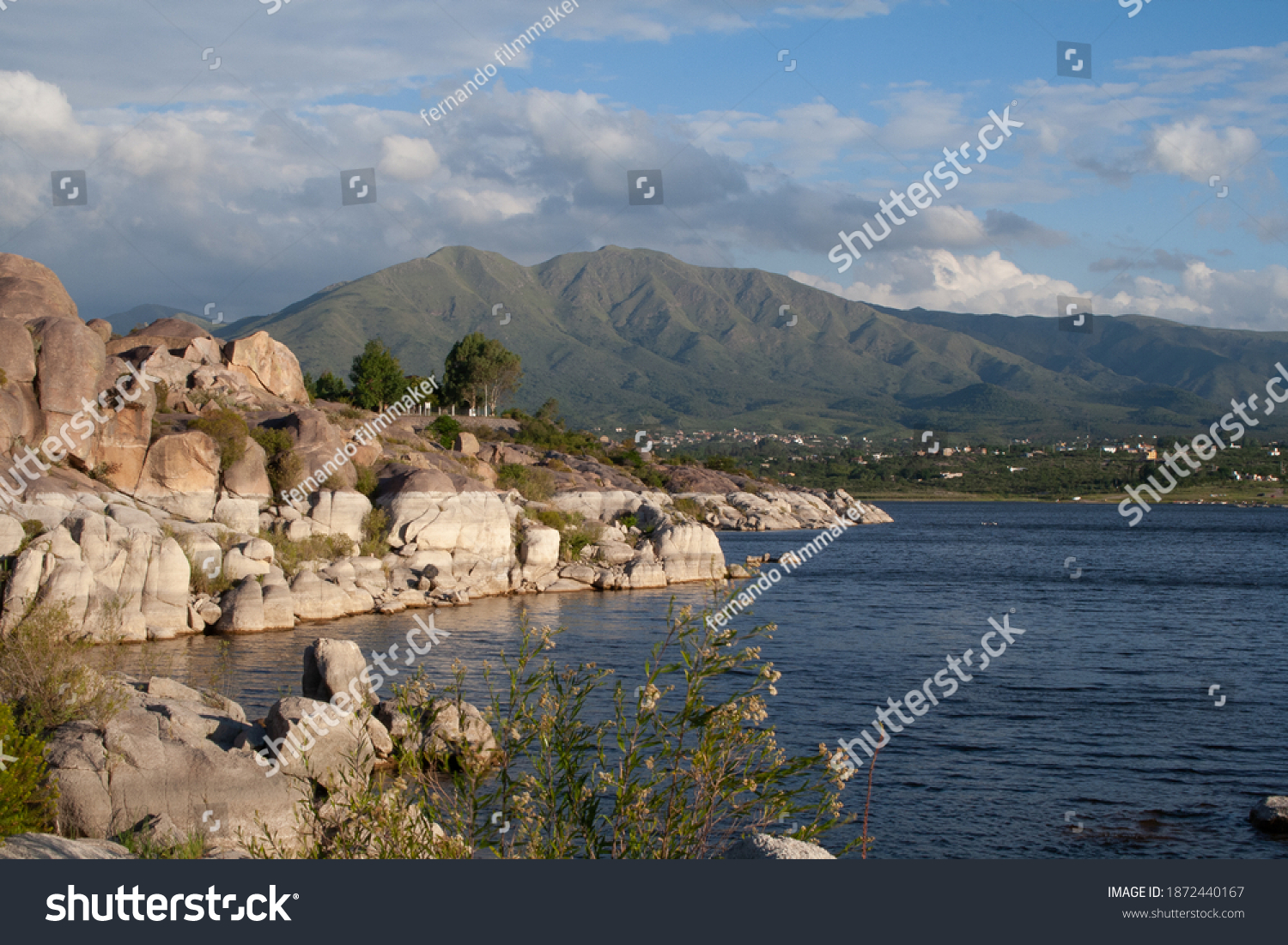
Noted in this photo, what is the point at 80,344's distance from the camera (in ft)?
135

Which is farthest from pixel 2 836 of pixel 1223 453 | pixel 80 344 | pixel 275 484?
pixel 1223 453

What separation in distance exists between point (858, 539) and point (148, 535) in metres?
80.0

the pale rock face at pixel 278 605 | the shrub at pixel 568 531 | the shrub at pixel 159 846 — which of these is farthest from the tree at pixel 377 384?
the shrub at pixel 159 846

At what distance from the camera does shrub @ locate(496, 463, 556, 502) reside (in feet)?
214

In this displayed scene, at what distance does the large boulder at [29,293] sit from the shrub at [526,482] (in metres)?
26.6

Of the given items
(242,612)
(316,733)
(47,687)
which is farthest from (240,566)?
(316,733)

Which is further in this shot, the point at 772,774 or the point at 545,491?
the point at 545,491

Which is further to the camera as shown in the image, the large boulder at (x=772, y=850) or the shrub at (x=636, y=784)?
the shrub at (x=636, y=784)

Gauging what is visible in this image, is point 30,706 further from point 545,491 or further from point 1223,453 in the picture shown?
point 1223,453

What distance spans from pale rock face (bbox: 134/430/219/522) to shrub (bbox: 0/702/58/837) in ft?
103

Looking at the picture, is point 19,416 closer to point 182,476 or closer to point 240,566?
point 182,476

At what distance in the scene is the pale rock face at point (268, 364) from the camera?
59250mm

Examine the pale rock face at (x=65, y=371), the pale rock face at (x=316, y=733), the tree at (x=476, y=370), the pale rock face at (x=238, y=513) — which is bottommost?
the pale rock face at (x=316, y=733)

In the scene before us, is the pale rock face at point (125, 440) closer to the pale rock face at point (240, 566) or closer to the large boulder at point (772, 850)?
the pale rock face at point (240, 566)
